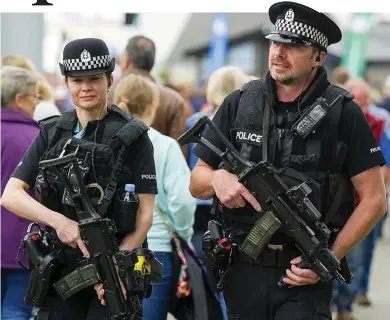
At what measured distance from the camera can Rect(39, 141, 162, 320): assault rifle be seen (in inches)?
160

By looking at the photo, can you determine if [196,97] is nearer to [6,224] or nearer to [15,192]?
[6,224]

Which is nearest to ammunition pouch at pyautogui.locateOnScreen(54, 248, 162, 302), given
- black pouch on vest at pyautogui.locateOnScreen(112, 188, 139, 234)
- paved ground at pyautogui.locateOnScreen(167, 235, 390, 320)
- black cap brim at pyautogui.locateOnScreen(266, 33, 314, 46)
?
black pouch on vest at pyautogui.locateOnScreen(112, 188, 139, 234)

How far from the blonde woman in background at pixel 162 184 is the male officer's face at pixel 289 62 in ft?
4.26

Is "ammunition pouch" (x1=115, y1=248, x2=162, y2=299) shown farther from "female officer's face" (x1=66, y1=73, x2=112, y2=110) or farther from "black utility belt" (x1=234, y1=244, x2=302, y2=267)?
"female officer's face" (x1=66, y1=73, x2=112, y2=110)

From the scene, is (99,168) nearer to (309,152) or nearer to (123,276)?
(123,276)

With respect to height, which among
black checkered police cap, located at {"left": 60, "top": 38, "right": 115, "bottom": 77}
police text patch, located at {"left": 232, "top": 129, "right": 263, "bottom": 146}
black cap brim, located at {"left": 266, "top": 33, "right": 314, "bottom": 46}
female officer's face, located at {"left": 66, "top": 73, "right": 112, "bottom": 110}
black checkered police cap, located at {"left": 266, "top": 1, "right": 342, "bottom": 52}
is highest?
black checkered police cap, located at {"left": 266, "top": 1, "right": 342, "bottom": 52}

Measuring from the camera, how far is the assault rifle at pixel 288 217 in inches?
154

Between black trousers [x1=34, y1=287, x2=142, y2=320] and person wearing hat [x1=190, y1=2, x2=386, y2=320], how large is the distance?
2.11 ft

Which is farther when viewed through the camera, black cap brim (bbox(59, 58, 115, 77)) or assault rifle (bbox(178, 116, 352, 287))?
black cap brim (bbox(59, 58, 115, 77))

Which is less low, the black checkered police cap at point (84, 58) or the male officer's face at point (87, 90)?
the black checkered police cap at point (84, 58)

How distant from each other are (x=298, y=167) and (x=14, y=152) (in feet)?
6.71

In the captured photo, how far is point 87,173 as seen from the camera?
417 cm

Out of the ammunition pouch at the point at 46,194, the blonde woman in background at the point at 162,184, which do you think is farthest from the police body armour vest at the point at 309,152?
the blonde woman in background at the point at 162,184

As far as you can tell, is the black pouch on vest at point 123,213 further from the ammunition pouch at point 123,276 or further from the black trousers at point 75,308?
the black trousers at point 75,308
